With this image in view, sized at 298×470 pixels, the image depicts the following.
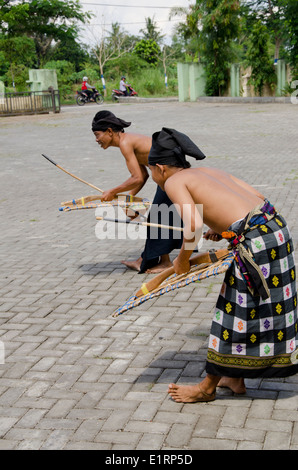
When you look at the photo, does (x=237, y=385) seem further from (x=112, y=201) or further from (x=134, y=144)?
(x=134, y=144)

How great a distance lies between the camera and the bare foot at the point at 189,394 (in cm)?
359

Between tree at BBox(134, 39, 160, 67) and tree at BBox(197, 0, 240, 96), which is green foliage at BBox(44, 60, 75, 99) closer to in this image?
tree at BBox(134, 39, 160, 67)

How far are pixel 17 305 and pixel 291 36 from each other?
84.4ft

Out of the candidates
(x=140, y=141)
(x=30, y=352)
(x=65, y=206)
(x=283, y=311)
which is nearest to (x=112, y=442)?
(x=283, y=311)

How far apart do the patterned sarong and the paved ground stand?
295 mm

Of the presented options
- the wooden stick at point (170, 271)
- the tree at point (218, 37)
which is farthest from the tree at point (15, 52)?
the wooden stick at point (170, 271)

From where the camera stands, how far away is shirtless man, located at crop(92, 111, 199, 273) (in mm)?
5918

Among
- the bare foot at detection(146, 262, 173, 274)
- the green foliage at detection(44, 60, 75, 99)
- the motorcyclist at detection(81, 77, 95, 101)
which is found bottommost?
the bare foot at detection(146, 262, 173, 274)

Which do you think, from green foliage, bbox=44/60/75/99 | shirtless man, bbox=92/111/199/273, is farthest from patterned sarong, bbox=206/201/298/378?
green foliage, bbox=44/60/75/99

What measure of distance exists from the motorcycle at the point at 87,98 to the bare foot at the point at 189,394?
3269 centimetres

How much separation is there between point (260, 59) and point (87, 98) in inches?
440

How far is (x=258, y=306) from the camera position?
10.9 ft

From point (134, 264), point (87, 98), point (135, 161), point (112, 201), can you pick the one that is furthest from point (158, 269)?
point (87, 98)

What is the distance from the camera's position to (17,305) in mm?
5492
